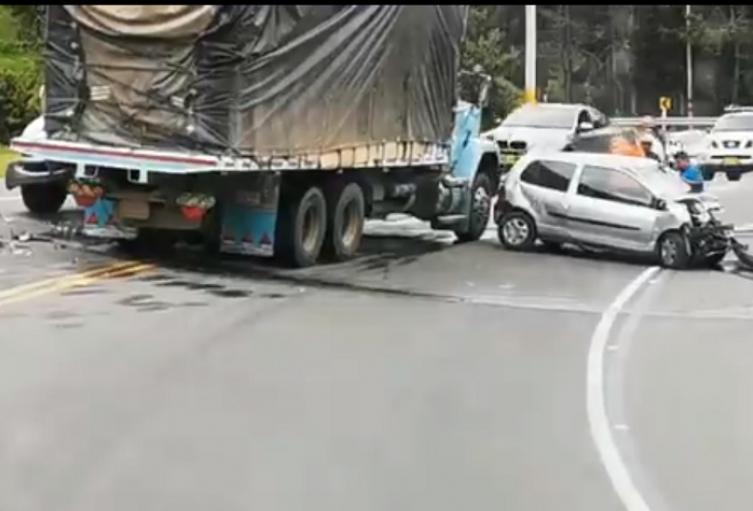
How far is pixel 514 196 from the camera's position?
2173cm

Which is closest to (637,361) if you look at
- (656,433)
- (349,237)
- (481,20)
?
(656,433)

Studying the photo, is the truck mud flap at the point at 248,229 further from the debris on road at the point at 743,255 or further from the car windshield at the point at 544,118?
the car windshield at the point at 544,118

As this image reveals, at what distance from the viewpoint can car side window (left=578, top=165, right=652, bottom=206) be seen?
2053cm

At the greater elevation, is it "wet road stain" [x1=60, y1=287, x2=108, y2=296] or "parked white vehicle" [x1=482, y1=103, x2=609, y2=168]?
"parked white vehicle" [x1=482, y1=103, x2=609, y2=168]

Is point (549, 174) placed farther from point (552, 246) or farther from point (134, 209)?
point (134, 209)

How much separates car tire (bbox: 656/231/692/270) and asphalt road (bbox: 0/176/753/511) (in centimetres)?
186

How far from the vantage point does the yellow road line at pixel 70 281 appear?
13961mm

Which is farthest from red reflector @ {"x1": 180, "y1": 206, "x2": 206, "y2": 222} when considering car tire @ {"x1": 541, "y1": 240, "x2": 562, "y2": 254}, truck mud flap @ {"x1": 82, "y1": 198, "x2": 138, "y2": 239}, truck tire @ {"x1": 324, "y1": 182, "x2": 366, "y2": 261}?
car tire @ {"x1": 541, "y1": 240, "x2": 562, "y2": 254}

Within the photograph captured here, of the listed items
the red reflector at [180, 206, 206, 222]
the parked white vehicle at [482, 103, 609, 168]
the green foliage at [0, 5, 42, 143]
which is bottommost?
the red reflector at [180, 206, 206, 222]

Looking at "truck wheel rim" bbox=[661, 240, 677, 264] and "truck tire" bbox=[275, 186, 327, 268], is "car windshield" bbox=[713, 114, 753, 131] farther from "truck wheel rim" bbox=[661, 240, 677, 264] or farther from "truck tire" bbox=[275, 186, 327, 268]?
"truck tire" bbox=[275, 186, 327, 268]

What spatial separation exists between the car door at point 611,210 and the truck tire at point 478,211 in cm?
199

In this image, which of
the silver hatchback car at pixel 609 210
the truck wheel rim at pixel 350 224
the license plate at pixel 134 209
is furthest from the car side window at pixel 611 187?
the license plate at pixel 134 209

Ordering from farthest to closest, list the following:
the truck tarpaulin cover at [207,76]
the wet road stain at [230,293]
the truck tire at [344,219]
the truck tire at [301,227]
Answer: the truck tire at [344,219] → the truck tire at [301,227] → the truck tarpaulin cover at [207,76] → the wet road stain at [230,293]

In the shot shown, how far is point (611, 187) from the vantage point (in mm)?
20750
